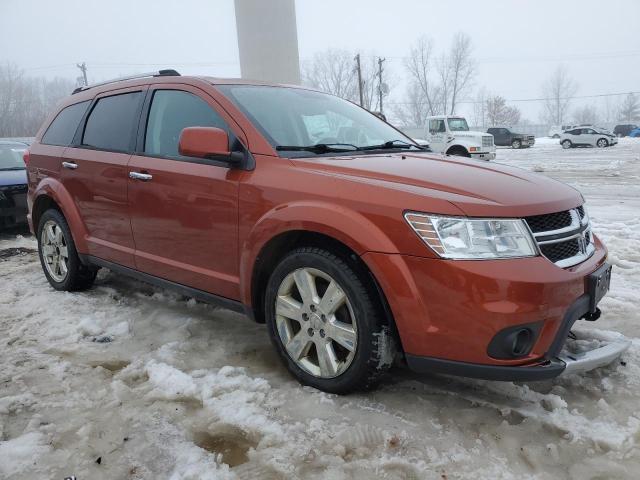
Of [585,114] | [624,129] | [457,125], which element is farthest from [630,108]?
[457,125]

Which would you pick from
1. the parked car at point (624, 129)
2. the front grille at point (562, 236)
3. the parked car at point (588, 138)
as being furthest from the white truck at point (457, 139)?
the parked car at point (624, 129)

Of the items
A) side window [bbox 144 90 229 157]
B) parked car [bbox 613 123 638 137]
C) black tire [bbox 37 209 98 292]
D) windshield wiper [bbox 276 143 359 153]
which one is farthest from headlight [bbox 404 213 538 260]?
parked car [bbox 613 123 638 137]

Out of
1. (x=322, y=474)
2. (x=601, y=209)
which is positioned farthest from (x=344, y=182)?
(x=601, y=209)

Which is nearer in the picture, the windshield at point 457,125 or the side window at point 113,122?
the side window at point 113,122

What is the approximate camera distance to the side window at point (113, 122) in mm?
3715

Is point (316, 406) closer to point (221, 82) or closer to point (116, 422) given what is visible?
point (116, 422)

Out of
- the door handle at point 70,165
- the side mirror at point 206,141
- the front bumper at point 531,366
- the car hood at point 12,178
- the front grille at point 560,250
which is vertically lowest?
the front bumper at point 531,366

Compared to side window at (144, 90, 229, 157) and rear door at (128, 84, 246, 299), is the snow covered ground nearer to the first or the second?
rear door at (128, 84, 246, 299)

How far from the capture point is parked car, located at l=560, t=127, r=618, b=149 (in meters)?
31.9

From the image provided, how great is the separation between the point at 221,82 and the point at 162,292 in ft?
6.57

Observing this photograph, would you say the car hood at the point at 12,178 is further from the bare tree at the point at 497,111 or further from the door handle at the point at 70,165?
the bare tree at the point at 497,111

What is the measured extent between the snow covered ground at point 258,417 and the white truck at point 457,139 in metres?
14.8

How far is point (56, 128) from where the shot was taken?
15.2 feet

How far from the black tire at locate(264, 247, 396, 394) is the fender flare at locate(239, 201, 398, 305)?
0.13 metres
